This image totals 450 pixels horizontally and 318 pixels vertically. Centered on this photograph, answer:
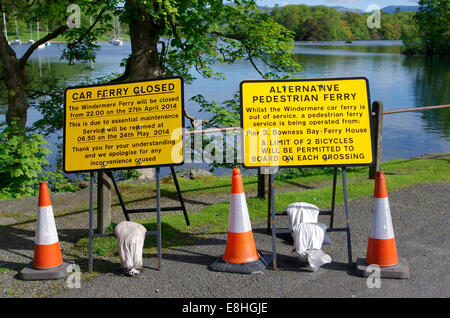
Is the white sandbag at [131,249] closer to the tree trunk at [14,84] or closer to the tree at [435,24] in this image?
the tree trunk at [14,84]

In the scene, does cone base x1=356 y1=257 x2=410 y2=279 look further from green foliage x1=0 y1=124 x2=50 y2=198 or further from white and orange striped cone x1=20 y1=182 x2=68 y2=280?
green foliage x1=0 y1=124 x2=50 y2=198

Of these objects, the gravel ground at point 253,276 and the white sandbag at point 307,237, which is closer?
the gravel ground at point 253,276

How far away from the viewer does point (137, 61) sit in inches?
441

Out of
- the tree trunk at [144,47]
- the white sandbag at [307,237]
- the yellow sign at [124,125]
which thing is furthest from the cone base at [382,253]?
the tree trunk at [144,47]

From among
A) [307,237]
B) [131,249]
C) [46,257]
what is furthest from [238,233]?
[46,257]

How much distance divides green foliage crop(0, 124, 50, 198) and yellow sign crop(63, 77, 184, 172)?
3811 millimetres

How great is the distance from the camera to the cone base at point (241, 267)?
503 cm

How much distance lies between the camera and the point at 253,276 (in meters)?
4.96

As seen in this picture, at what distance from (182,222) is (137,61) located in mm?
5647

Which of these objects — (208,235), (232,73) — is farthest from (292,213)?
(232,73)

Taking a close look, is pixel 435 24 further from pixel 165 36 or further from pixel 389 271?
pixel 389 271

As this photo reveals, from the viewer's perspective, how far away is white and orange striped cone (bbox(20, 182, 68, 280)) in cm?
503

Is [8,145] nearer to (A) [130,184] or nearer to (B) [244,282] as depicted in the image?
(A) [130,184]

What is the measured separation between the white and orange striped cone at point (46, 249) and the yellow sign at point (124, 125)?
611mm
